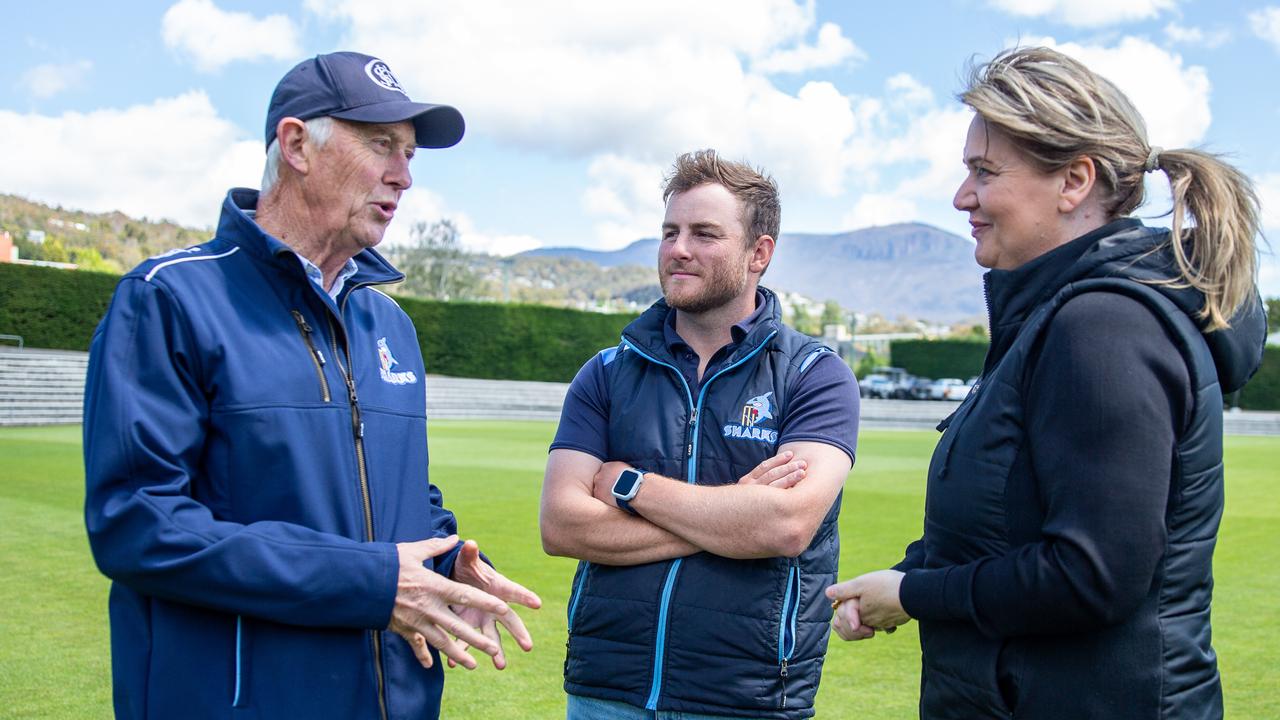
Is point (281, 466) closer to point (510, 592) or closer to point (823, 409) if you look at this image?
point (510, 592)

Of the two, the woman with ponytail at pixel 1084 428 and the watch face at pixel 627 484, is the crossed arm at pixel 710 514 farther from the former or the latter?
the woman with ponytail at pixel 1084 428

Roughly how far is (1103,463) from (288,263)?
185cm

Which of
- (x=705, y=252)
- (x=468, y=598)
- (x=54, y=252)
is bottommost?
(x=468, y=598)

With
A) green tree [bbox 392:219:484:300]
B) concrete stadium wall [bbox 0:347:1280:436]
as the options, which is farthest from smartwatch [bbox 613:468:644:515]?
green tree [bbox 392:219:484:300]

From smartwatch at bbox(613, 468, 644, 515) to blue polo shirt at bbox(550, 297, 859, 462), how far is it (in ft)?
0.80

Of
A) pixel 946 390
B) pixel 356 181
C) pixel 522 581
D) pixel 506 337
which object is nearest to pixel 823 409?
pixel 356 181

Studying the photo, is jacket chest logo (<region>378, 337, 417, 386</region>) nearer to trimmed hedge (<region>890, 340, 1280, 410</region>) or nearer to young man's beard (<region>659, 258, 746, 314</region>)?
young man's beard (<region>659, 258, 746, 314</region>)

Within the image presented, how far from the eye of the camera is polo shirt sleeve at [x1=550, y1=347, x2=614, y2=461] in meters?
3.39

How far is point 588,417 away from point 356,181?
1.18 meters

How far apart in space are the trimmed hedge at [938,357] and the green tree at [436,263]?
4805cm

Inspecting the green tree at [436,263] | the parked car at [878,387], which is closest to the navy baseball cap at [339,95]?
the parked car at [878,387]

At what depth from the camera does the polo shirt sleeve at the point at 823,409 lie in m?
3.21

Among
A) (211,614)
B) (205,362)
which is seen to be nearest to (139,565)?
(211,614)

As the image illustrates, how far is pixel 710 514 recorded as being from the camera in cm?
299
